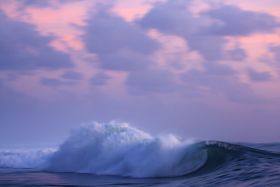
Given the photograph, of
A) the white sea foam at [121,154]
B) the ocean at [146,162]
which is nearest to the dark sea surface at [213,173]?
the ocean at [146,162]

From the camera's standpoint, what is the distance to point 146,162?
60.2 feet

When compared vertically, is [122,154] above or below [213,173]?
above

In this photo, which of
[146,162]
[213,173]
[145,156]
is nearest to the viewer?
[213,173]

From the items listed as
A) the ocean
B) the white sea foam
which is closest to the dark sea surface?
the ocean

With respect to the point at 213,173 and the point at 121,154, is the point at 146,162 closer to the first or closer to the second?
the point at 121,154

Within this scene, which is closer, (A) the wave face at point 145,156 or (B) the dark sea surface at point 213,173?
(B) the dark sea surface at point 213,173

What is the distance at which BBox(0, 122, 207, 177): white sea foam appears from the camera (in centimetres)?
1775

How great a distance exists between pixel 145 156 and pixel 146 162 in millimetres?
701

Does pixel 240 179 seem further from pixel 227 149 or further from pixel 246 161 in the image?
pixel 227 149

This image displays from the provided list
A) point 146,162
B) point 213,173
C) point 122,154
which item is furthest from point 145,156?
point 213,173

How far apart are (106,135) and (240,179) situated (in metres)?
11.4

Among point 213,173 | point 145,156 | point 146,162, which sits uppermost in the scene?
point 145,156

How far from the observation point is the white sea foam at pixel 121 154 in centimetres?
1775

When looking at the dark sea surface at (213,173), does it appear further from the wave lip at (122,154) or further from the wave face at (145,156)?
the wave lip at (122,154)
